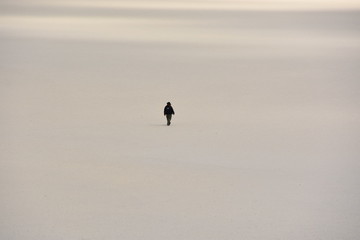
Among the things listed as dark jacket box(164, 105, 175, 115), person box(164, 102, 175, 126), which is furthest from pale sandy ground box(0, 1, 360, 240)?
dark jacket box(164, 105, 175, 115)

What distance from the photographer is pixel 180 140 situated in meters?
14.9

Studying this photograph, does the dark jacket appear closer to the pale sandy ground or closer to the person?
the person

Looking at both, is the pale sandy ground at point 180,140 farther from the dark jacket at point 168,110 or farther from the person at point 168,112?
the dark jacket at point 168,110

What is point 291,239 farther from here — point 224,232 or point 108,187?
point 108,187

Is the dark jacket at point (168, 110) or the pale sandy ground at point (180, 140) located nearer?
the pale sandy ground at point (180, 140)

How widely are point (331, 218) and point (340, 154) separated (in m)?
3.39

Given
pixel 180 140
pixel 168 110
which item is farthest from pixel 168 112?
pixel 180 140

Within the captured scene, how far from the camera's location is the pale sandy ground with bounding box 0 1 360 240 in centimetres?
1073

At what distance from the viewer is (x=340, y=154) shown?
14164 millimetres

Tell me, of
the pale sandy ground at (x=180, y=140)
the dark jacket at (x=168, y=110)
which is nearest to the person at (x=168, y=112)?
the dark jacket at (x=168, y=110)

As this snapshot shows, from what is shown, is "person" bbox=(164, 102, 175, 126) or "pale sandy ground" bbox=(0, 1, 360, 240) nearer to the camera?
"pale sandy ground" bbox=(0, 1, 360, 240)

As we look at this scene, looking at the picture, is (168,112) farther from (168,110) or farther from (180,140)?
(180,140)

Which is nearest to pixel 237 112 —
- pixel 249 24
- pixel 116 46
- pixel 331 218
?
pixel 331 218

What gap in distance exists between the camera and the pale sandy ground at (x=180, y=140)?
35.2 feet
